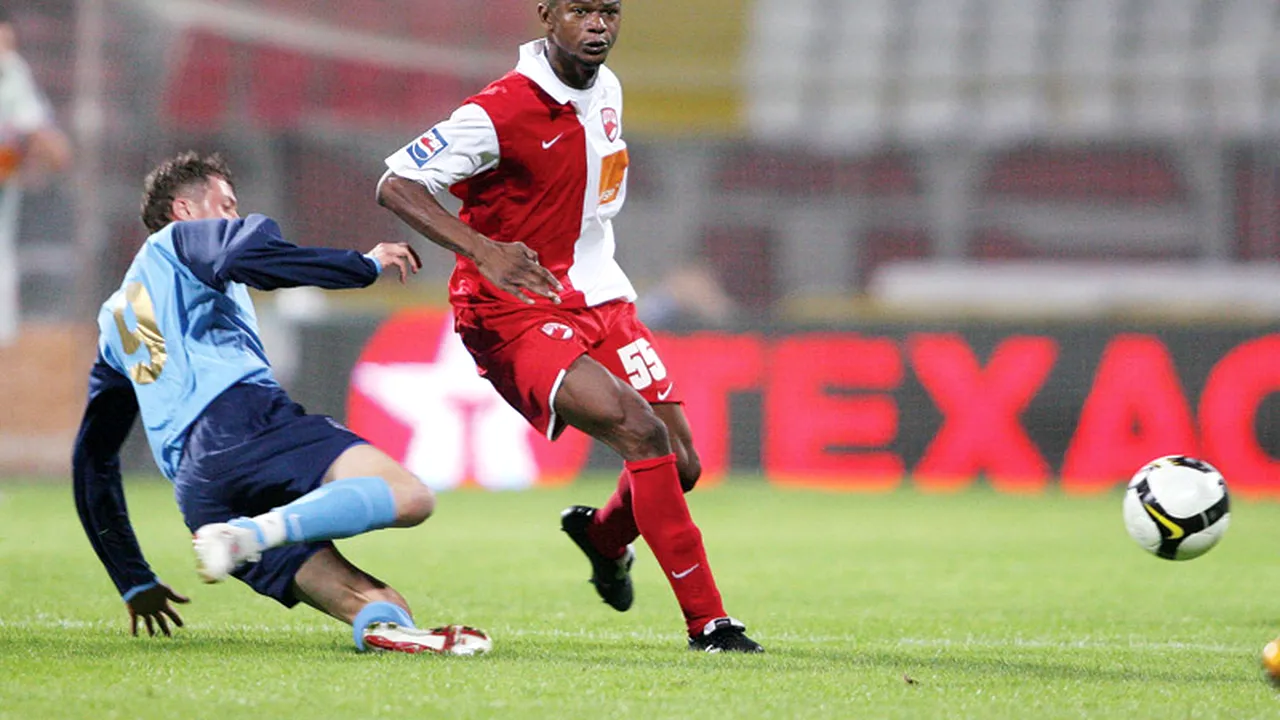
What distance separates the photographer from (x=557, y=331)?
5.11 metres

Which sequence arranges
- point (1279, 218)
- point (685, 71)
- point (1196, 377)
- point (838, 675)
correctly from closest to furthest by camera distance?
point (838, 675) < point (1196, 377) < point (1279, 218) < point (685, 71)

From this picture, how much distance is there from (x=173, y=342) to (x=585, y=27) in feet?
4.95

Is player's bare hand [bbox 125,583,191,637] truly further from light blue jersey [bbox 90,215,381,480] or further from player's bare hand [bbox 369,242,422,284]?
player's bare hand [bbox 369,242,422,284]

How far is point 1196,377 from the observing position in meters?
11.9

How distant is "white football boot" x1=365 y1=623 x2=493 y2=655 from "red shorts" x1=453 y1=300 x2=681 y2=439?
64cm

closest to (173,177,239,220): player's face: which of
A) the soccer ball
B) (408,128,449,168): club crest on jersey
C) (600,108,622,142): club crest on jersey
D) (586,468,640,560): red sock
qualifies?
(408,128,449,168): club crest on jersey

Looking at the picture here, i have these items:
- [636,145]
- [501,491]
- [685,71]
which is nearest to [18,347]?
[501,491]

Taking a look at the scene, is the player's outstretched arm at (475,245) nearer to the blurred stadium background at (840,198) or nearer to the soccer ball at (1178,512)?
the soccer ball at (1178,512)

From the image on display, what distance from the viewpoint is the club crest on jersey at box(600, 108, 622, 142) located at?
5406mm

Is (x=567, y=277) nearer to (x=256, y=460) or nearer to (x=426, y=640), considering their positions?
(x=256, y=460)

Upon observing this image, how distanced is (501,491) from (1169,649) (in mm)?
7435

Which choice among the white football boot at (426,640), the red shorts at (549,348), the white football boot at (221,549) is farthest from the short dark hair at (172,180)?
the white football boot at (426,640)

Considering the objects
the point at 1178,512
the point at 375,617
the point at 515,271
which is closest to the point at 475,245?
the point at 515,271

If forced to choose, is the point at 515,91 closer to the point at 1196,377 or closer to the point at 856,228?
the point at 1196,377
